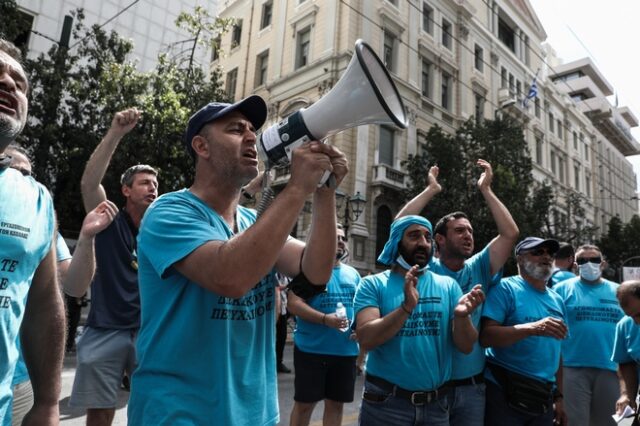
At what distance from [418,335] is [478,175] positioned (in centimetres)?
1678

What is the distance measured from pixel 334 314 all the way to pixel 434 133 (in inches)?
657

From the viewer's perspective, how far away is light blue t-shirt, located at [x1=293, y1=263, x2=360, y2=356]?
4.33 meters

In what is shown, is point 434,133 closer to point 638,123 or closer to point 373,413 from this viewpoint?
point 373,413

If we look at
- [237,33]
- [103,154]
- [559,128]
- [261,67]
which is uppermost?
[237,33]

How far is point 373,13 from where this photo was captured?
2089 cm

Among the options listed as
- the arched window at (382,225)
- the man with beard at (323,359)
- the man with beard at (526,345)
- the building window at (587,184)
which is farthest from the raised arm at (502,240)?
the building window at (587,184)

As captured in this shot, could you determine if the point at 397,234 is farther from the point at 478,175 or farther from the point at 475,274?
the point at 478,175

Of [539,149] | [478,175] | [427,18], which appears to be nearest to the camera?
[478,175]

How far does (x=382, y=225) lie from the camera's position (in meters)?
20.4

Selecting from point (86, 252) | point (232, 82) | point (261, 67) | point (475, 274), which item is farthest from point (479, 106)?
point (86, 252)

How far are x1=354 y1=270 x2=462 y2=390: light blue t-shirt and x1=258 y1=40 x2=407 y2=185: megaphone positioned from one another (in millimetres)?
1462

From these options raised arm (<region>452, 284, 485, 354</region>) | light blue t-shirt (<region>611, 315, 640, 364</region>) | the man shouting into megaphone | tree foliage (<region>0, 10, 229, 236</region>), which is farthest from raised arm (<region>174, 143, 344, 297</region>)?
tree foliage (<region>0, 10, 229, 236</region>)

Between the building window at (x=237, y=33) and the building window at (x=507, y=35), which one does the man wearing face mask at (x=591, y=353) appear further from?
the building window at (x=507, y=35)

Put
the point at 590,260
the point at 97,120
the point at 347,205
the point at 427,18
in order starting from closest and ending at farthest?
the point at 590,260 < the point at 97,120 < the point at 347,205 < the point at 427,18
